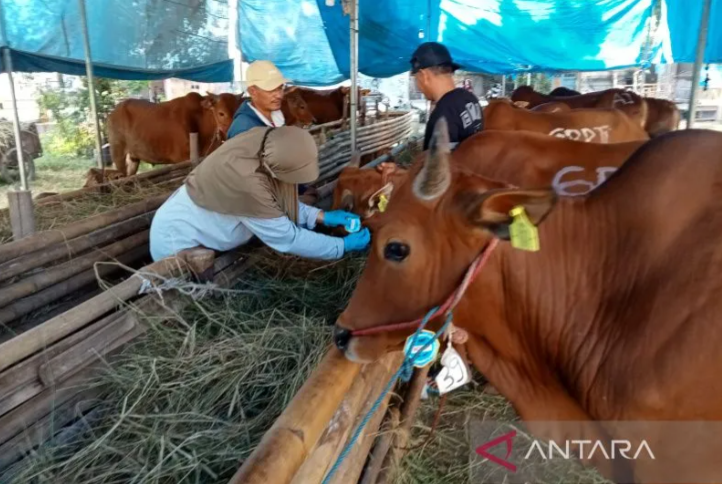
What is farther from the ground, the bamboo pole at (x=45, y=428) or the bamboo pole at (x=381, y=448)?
the bamboo pole at (x=45, y=428)

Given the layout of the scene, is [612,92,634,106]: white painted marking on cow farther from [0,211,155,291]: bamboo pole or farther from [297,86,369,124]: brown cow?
[0,211,155,291]: bamboo pole

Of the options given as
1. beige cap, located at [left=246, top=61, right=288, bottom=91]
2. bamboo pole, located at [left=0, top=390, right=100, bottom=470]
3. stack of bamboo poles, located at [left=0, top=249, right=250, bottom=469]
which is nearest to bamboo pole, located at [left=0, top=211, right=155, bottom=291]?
stack of bamboo poles, located at [left=0, top=249, right=250, bottom=469]

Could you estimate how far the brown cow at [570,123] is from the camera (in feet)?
18.7

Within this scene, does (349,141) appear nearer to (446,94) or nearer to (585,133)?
(585,133)

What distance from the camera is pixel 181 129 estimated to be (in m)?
9.71

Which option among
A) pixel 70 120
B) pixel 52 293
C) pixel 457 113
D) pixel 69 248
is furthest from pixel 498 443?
pixel 70 120

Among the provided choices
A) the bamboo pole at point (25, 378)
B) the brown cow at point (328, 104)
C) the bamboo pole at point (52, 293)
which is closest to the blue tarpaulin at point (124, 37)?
the brown cow at point (328, 104)

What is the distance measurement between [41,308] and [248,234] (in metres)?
1.42

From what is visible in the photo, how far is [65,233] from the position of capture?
158 inches

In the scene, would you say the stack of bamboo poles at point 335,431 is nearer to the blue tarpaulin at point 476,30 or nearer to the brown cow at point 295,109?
the blue tarpaulin at point 476,30

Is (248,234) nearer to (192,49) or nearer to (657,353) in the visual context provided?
(657,353)

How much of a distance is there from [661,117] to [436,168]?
788 centimetres

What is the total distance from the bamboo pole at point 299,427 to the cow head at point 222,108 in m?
7.69

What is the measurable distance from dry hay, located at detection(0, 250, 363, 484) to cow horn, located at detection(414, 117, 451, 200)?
124cm
